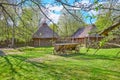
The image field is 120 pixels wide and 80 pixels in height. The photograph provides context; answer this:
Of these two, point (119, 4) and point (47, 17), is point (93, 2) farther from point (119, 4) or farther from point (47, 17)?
point (119, 4)

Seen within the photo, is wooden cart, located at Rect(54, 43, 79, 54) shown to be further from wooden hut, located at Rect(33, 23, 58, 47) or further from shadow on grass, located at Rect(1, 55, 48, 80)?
wooden hut, located at Rect(33, 23, 58, 47)

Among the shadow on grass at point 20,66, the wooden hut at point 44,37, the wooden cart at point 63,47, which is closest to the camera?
the shadow on grass at point 20,66

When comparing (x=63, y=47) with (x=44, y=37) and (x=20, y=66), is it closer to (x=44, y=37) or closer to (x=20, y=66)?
(x=20, y=66)

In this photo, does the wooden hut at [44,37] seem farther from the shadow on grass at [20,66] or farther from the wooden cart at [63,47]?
the shadow on grass at [20,66]

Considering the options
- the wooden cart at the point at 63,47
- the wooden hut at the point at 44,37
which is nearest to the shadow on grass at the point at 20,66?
the wooden cart at the point at 63,47

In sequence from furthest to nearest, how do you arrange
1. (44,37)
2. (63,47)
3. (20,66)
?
(44,37)
(63,47)
(20,66)

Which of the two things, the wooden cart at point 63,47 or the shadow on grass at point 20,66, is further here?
the wooden cart at point 63,47

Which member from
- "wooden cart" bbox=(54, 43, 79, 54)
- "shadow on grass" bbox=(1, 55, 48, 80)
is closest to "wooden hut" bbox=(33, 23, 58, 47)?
"wooden cart" bbox=(54, 43, 79, 54)

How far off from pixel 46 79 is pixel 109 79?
2167mm

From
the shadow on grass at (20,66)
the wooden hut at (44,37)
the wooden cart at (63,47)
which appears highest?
the wooden hut at (44,37)

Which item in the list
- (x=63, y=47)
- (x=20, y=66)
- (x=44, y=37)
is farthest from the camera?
(x=44, y=37)

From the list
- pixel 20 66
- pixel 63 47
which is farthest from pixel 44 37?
pixel 20 66

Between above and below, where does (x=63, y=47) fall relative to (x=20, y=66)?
above

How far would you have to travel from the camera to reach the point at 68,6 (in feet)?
20.0
